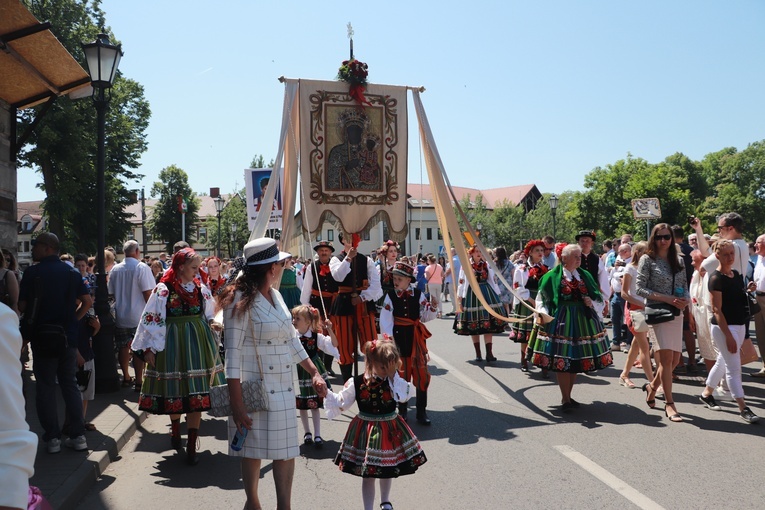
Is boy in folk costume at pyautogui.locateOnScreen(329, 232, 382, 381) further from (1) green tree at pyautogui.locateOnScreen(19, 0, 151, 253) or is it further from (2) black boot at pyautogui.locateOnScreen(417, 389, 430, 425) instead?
(1) green tree at pyautogui.locateOnScreen(19, 0, 151, 253)

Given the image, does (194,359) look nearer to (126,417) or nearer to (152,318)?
(152,318)

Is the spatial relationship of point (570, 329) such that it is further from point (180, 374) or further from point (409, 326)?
point (180, 374)

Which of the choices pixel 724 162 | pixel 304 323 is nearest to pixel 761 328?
pixel 304 323

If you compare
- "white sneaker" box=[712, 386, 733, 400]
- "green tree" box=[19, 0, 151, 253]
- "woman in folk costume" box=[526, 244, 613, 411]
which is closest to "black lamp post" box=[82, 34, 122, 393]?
"woman in folk costume" box=[526, 244, 613, 411]

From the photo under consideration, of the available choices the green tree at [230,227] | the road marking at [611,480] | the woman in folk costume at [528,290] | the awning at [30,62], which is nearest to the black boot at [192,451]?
the road marking at [611,480]

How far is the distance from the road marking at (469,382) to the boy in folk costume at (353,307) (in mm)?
1566

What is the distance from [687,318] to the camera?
1016 cm

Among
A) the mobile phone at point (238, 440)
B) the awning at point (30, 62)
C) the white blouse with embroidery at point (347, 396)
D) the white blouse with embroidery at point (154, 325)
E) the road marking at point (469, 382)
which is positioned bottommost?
the road marking at point (469, 382)

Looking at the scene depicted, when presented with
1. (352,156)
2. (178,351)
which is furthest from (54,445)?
(352,156)

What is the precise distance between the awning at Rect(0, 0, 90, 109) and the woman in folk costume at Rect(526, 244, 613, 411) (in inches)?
247

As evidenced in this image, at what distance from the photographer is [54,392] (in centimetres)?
622

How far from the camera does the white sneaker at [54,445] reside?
6.16m

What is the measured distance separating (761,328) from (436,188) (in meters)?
5.19

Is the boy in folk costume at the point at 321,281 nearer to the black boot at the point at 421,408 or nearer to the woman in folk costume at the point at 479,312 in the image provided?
the woman in folk costume at the point at 479,312
